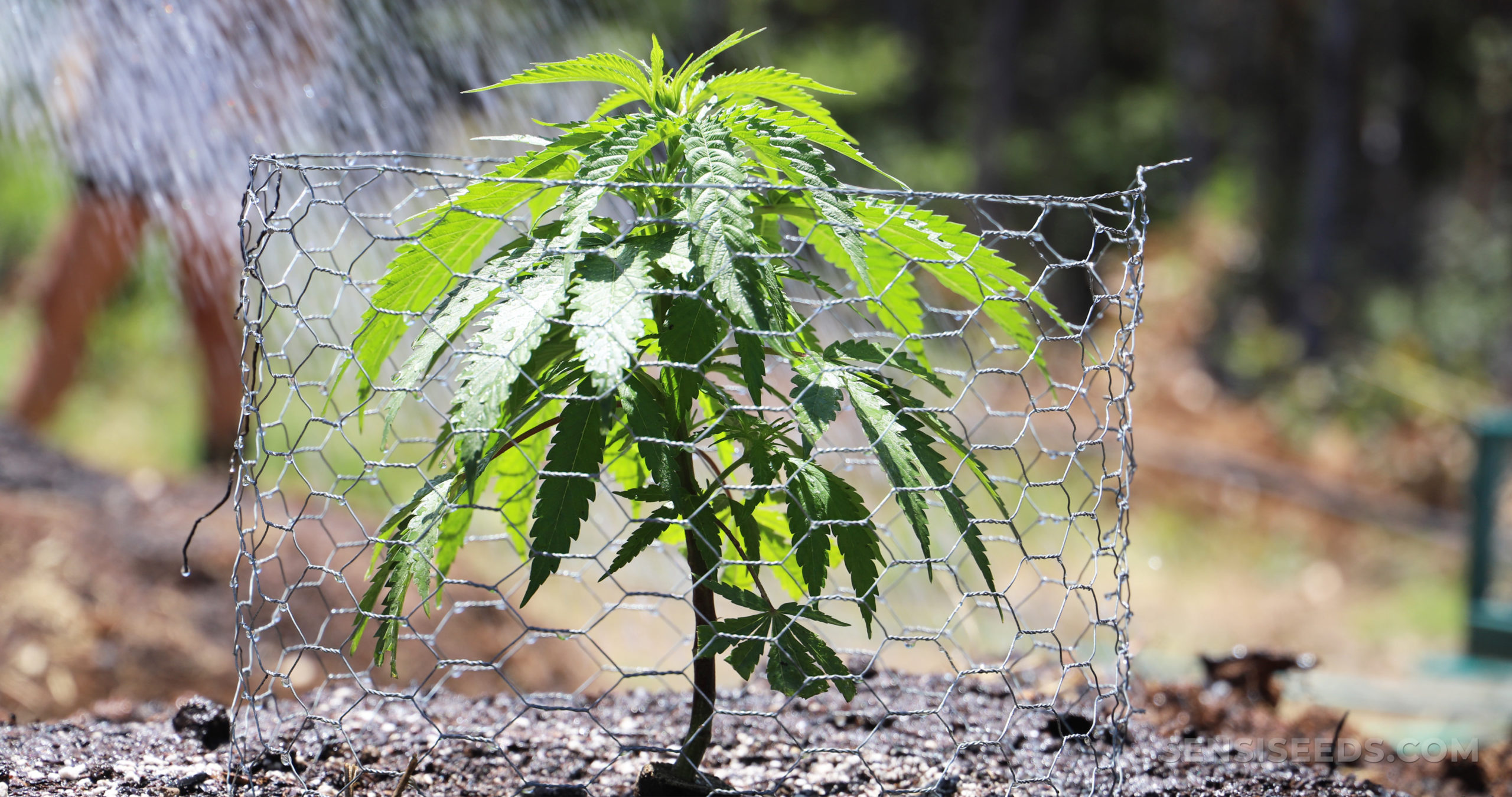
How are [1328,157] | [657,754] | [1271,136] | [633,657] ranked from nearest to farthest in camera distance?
[657,754] → [633,657] → [1328,157] → [1271,136]

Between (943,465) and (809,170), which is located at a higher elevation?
(809,170)

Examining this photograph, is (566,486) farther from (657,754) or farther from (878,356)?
(657,754)

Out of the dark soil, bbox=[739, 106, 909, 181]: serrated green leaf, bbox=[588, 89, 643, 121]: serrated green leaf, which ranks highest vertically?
bbox=[739, 106, 909, 181]: serrated green leaf

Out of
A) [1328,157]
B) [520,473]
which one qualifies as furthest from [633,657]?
[1328,157]

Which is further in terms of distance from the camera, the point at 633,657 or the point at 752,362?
the point at 633,657

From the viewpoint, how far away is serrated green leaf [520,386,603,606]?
1.23 metres

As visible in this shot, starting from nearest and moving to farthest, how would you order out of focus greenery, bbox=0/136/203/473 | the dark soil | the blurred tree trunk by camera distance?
the dark soil < out of focus greenery, bbox=0/136/203/473 < the blurred tree trunk

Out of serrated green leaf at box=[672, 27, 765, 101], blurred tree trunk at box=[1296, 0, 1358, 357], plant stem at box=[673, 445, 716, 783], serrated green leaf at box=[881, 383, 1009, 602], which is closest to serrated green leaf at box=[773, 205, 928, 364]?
serrated green leaf at box=[881, 383, 1009, 602]

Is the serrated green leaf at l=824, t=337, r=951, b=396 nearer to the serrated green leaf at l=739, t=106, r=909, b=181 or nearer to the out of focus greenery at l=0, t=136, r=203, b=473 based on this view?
the serrated green leaf at l=739, t=106, r=909, b=181

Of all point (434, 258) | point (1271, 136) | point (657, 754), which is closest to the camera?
point (434, 258)

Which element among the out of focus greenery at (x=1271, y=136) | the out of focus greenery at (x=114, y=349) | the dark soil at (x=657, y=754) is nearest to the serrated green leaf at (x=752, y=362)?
the dark soil at (x=657, y=754)

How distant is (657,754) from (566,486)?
723 mm

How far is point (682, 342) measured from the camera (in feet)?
4.21

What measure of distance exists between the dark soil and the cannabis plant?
0.81 ft
